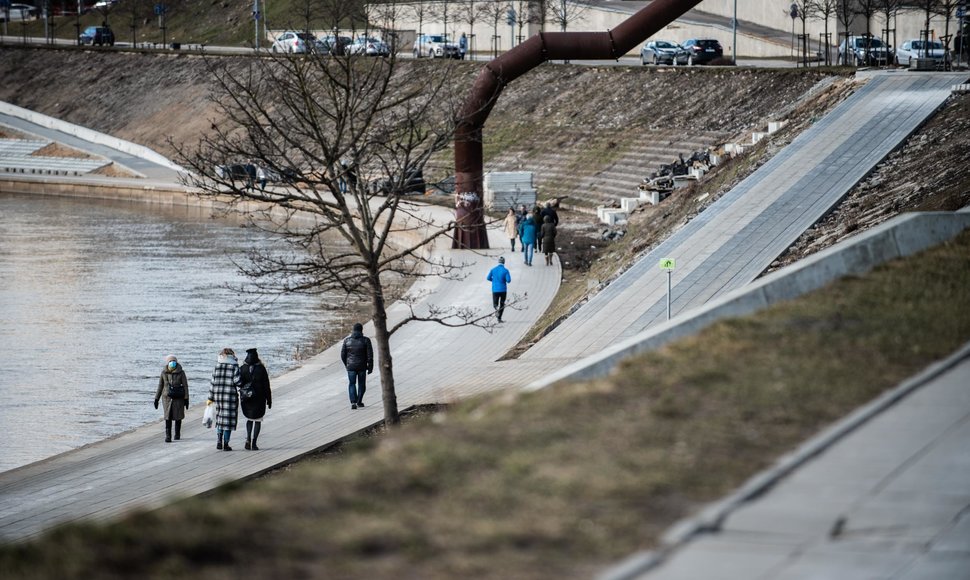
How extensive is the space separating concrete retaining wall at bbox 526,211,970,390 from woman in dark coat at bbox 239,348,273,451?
5.11 m

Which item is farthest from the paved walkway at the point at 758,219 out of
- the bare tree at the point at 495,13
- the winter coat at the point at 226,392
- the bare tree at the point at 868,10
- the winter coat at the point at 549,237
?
the bare tree at the point at 495,13

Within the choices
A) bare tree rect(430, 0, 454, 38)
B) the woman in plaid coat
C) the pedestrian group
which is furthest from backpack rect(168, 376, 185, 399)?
bare tree rect(430, 0, 454, 38)

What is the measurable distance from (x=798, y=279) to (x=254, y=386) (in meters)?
7.01

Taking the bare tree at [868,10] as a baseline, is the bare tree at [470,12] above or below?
above

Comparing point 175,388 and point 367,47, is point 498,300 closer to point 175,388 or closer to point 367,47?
point 175,388

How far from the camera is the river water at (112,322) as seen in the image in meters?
21.1

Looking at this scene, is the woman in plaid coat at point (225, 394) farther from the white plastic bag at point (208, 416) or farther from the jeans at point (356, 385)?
the jeans at point (356, 385)

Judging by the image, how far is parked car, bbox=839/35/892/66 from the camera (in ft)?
158

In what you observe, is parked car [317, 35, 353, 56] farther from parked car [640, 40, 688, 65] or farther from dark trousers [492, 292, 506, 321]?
parked car [640, 40, 688, 65]

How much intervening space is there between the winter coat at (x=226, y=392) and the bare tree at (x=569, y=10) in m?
54.9

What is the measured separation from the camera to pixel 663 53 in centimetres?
5678

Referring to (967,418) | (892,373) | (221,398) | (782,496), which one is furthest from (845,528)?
(221,398)

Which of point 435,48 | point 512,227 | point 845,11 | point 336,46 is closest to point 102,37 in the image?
point 435,48

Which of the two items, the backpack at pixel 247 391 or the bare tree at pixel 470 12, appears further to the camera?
the bare tree at pixel 470 12
